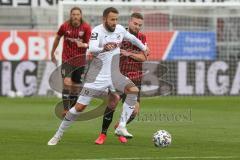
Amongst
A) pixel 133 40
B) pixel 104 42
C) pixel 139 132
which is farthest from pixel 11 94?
pixel 104 42

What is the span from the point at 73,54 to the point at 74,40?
37 centimetres

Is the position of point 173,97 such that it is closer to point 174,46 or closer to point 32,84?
point 174,46

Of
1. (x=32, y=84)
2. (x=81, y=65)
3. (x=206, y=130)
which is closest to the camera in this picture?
(x=206, y=130)

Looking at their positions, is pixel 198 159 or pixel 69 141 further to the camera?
pixel 69 141

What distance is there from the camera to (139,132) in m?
17.0

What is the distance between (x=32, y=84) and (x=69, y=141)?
15.1m

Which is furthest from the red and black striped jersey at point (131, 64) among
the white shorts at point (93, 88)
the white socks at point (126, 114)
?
the white shorts at point (93, 88)

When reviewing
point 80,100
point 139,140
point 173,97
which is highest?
point 80,100

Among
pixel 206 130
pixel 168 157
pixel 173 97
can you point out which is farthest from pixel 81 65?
pixel 173 97

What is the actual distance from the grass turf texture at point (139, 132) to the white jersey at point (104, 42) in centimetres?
131

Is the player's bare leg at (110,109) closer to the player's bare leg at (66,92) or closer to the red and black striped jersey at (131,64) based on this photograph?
the red and black striped jersey at (131,64)

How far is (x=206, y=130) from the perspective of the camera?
17.4m

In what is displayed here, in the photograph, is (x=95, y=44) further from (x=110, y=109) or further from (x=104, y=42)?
(x=110, y=109)

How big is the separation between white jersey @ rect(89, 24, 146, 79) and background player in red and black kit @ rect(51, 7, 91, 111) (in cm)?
544
